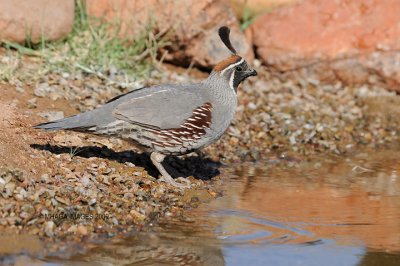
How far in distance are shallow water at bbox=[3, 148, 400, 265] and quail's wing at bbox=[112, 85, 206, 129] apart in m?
0.89

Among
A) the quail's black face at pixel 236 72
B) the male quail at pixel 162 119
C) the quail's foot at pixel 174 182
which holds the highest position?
the quail's black face at pixel 236 72

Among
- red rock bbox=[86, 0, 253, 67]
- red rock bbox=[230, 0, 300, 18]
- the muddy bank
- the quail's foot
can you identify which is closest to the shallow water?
the muddy bank

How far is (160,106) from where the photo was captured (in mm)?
7984

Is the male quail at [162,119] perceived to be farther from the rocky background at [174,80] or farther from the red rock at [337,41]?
the red rock at [337,41]

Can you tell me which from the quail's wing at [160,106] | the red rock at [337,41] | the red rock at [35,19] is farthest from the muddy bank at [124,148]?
the red rock at [35,19]

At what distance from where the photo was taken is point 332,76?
11773 mm

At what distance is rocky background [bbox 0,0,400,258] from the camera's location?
24.7ft

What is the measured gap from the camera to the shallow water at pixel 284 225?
615cm

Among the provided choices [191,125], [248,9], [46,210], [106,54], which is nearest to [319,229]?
[191,125]

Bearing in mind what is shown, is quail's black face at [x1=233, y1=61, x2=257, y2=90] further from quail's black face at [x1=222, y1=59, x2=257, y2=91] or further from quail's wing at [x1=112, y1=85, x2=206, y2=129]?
quail's wing at [x1=112, y1=85, x2=206, y2=129]

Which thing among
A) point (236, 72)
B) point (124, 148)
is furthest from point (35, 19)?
point (236, 72)

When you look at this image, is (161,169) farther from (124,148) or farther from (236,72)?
(236,72)

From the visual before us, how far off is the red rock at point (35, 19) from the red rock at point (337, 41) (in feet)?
9.64

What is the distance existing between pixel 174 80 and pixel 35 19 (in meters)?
1.99
